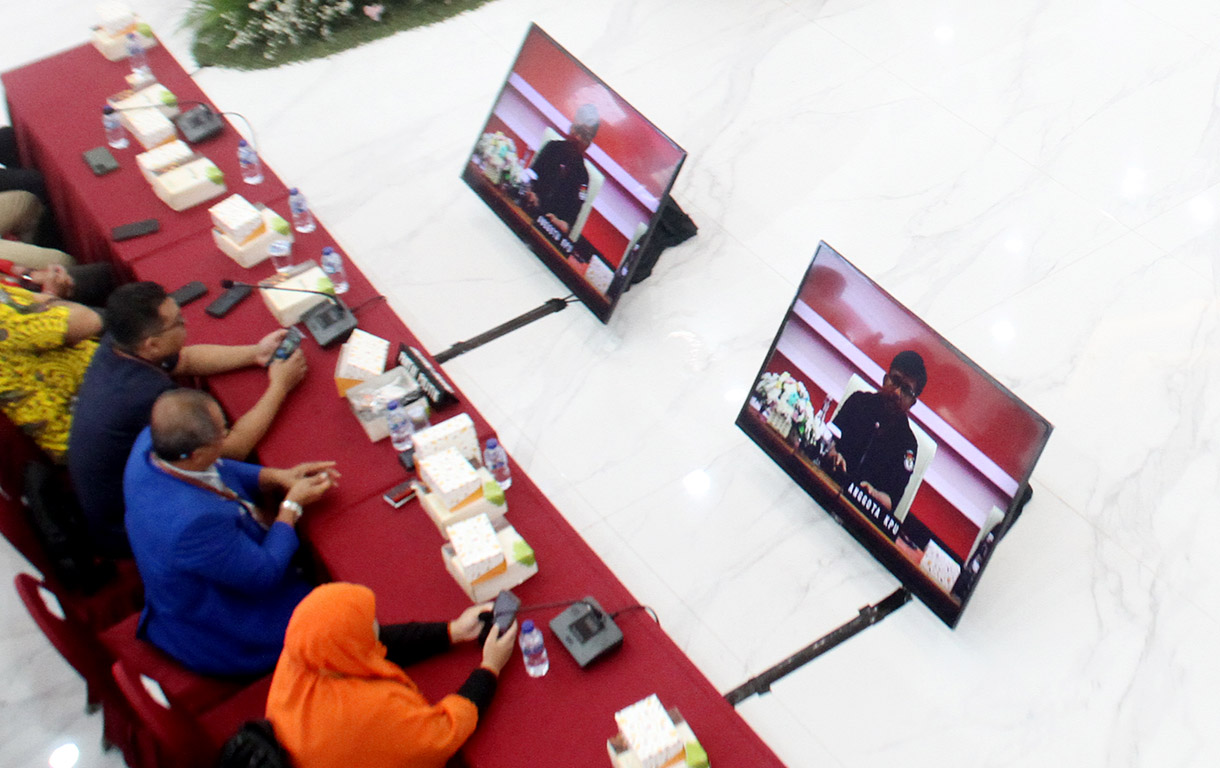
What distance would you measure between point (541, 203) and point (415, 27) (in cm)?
212

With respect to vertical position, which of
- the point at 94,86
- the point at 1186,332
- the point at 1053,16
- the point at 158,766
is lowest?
the point at 158,766

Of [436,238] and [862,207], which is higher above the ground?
[862,207]

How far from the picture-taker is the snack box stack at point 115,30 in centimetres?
460

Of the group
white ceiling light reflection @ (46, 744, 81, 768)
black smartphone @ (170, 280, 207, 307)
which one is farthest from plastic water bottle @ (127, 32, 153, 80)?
white ceiling light reflection @ (46, 744, 81, 768)

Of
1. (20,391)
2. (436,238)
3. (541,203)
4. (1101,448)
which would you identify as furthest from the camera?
(436,238)

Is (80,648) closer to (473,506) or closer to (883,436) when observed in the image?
(473,506)

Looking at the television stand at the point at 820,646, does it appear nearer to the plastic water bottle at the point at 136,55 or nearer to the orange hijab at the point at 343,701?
the orange hijab at the point at 343,701

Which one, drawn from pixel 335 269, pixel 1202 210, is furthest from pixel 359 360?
pixel 1202 210

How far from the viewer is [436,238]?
15.6ft

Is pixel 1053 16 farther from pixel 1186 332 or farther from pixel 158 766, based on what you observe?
pixel 158 766

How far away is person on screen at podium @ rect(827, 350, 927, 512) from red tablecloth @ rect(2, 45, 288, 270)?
234cm

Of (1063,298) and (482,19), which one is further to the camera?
(482,19)

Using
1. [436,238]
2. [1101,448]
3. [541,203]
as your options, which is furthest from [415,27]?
[1101,448]

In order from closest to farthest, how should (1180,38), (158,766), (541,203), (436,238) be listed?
1. (158,766)
2. (541,203)
3. (436,238)
4. (1180,38)
